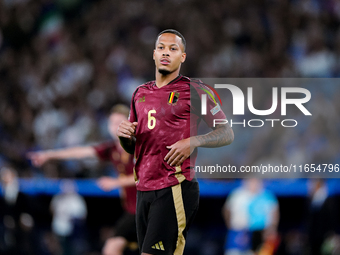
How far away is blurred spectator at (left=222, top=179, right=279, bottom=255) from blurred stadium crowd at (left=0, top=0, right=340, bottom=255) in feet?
1.92

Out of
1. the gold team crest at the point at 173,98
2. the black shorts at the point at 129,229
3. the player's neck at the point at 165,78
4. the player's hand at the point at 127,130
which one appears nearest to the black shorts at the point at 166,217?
the player's hand at the point at 127,130

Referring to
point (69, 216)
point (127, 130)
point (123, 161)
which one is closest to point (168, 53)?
point (127, 130)

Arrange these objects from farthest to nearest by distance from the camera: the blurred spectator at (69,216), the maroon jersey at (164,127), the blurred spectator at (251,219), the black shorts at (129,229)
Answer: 1. the blurred spectator at (69,216)
2. the blurred spectator at (251,219)
3. the black shorts at (129,229)
4. the maroon jersey at (164,127)

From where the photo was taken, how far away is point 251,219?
7.64m

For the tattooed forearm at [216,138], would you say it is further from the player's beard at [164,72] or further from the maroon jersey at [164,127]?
the player's beard at [164,72]

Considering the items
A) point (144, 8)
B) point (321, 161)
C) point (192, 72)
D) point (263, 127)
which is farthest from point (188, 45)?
point (321, 161)

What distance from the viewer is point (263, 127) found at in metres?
8.32

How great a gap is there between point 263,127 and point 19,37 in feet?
24.5

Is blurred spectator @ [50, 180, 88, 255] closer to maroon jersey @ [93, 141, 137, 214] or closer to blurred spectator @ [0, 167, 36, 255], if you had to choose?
blurred spectator @ [0, 167, 36, 255]

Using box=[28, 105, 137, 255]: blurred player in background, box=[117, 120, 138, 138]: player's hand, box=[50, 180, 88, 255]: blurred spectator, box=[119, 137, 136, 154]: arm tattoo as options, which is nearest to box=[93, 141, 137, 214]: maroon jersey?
box=[28, 105, 137, 255]: blurred player in background

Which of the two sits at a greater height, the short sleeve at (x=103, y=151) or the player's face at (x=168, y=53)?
the player's face at (x=168, y=53)

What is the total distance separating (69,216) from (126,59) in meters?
4.27

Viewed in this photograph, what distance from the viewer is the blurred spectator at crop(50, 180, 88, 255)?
327 inches

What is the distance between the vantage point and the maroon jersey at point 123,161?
5539 mm
